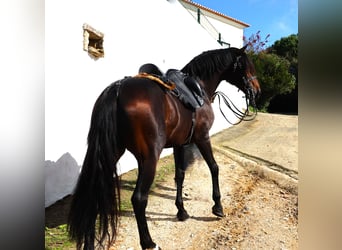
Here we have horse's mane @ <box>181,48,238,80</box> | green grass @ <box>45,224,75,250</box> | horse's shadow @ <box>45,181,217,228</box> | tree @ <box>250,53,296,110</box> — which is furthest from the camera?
tree @ <box>250,53,296,110</box>

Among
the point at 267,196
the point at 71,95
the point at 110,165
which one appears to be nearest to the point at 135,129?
the point at 110,165

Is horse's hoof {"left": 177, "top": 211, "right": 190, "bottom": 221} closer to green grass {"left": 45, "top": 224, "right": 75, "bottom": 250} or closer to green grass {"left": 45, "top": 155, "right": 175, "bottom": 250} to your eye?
green grass {"left": 45, "top": 155, "right": 175, "bottom": 250}

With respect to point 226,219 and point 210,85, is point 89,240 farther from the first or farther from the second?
point 210,85

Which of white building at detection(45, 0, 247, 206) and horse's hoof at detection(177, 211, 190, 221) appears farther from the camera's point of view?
horse's hoof at detection(177, 211, 190, 221)

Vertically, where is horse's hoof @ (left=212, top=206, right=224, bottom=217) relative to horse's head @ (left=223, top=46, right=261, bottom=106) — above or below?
below

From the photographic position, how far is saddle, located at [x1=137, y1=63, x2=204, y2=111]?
5.14 ft

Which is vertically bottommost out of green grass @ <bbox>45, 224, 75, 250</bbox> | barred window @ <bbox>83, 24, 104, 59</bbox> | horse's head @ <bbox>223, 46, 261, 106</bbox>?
green grass @ <bbox>45, 224, 75, 250</bbox>

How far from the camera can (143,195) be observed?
1.28 meters

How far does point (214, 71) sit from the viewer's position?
2021 millimetres

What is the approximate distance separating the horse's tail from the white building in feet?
Answer: 1.17

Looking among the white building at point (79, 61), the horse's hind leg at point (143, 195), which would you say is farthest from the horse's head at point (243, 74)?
the horse's hind leg at point (143, 195)

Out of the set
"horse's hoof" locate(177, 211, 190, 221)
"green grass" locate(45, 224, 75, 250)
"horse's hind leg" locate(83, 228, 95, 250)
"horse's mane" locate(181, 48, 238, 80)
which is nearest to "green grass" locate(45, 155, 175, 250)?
"green grass" locate(45, 224, 75, 250)

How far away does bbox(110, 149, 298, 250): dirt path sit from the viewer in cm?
139

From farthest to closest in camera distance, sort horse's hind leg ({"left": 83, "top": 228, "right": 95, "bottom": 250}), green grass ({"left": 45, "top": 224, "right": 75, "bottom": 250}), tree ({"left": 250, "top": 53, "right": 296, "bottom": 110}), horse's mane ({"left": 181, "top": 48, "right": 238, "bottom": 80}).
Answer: tree ({"left": 250, "top": 53, "right": 296, "bottom": 110}) → horse's mane ({"left": 181, "top": 48, "right": 238, "bottom": 80}) → green grass ({"left": 45, "top": 224, "right": 75, "bottom": 250}) → horse's hind leg ({"left": 83, "top": 228, "right": 95, "bottom": 250})
